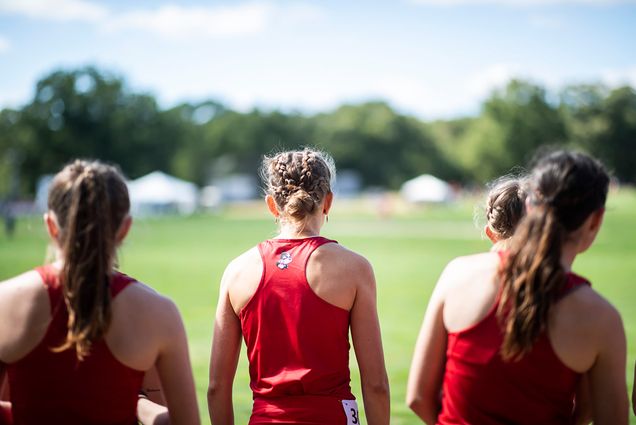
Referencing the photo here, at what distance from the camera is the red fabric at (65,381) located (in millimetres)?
2193

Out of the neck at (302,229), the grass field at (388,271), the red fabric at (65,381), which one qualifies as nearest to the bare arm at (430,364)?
the neck at (302,229)

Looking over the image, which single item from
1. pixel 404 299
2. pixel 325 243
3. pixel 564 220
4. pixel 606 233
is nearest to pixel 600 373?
pixel 564 220

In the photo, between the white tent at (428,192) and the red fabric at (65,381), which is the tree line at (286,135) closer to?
the white tent at (428,192)

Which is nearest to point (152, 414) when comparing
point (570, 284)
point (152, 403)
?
point (152, 403)

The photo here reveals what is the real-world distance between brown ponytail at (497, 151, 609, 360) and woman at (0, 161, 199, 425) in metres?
1.11

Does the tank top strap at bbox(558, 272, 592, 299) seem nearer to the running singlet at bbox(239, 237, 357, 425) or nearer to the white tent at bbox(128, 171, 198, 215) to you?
the running singlet at bbox(239, 237, 357, 425)

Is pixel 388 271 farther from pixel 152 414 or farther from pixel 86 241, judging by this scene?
pixel 86 241

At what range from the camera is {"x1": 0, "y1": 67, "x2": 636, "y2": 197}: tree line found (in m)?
86.2

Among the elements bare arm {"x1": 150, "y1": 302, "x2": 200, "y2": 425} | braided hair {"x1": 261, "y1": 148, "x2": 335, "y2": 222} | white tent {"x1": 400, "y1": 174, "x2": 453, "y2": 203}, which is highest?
braided hair {"x1": 261, "y1": 148, "x2": 335, "y2": 222}

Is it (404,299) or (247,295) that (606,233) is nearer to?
(404,299)

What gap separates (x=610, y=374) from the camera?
2219 mm

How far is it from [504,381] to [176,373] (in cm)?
108

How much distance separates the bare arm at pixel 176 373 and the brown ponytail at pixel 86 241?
21 cm

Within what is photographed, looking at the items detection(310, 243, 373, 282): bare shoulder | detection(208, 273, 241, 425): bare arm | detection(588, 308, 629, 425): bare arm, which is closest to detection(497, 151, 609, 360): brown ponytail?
detection(588, 308, 629, 425): bare arm
